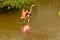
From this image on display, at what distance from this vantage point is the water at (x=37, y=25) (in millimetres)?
1423

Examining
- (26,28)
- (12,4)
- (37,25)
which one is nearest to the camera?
(26,28)

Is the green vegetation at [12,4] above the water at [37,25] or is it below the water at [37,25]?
above

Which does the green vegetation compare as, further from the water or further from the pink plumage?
the pink plumage

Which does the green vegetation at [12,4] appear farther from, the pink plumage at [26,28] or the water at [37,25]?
the pink plumage at [26,28]

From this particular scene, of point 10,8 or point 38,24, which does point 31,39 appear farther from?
point 10,8

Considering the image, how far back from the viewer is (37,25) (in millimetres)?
1606

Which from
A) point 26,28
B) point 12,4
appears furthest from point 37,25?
point 12,4

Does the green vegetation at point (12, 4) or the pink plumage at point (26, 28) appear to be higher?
the green vegetation at point (12, 4)

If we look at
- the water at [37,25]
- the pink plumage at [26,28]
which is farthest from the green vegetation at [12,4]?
the pink plumage at [26,28]

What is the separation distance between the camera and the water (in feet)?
4.67

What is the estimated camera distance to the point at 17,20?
1712mm

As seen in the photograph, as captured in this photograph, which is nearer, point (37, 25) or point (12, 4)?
point (37, 25)

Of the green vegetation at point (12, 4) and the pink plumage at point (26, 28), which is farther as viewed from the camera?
the green vegetation at point (12, 4)

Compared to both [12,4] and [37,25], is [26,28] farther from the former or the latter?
[12,4]
